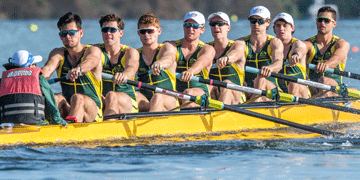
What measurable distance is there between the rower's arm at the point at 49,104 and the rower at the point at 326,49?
5090mm

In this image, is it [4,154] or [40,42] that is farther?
[40,42]

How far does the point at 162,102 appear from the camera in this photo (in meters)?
8.73

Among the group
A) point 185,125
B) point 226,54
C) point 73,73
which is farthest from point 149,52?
point 73,73

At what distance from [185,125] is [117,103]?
1.00 m

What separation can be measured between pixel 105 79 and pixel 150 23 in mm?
1071

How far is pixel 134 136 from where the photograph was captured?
26.4 ft

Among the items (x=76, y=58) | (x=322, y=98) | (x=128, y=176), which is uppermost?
(x=76, y=58)

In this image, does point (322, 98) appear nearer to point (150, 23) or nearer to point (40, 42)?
point (150, 23)

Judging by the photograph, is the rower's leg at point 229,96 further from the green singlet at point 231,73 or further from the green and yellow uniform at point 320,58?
the green and yellow uniform at point 320,58

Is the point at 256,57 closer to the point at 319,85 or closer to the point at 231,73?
the point at 231,73

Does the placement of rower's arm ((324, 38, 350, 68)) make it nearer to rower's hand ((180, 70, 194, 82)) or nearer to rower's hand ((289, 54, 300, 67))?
rower's hand ((289, 54, 300, 67))

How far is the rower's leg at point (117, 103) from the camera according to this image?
8.31 m

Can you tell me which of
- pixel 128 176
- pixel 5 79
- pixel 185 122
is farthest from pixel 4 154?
pixel 185 122

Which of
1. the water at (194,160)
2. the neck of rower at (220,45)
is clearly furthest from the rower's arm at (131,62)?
the neck of rower at (220,45)
